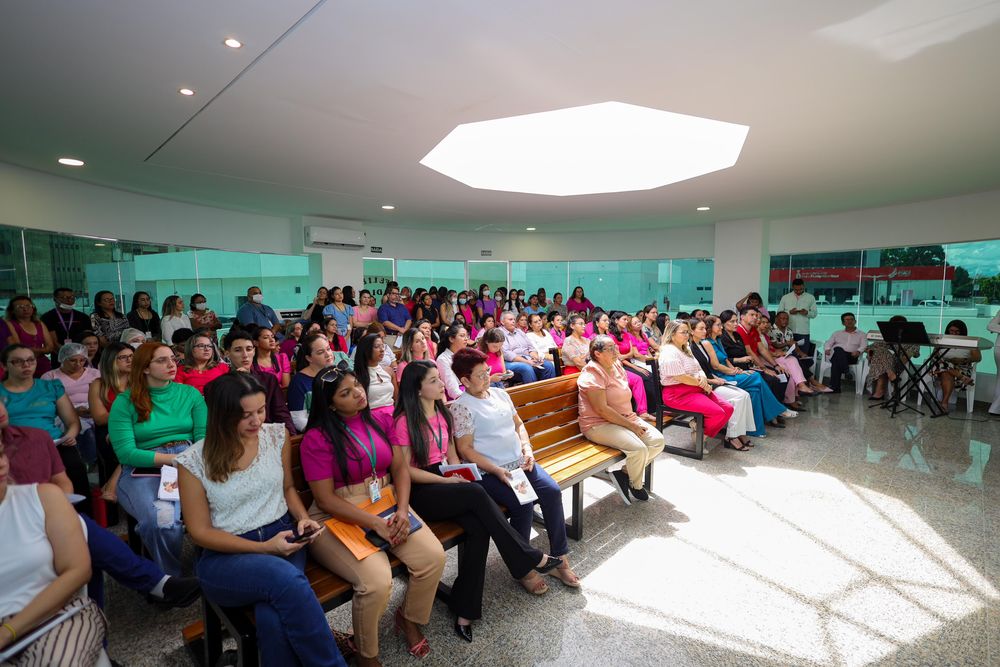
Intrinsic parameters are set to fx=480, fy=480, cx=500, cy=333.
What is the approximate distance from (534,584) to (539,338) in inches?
178

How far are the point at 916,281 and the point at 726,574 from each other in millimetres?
9086

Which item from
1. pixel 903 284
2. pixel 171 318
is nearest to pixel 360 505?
pixel 171 318

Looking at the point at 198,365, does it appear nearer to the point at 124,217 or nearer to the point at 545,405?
the point at 545,405

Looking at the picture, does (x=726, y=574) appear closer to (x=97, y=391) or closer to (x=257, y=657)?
(x=257, y=657)

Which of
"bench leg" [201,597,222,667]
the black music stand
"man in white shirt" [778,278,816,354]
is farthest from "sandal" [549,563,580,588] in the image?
"man in white shirt" [778,278,816,354]

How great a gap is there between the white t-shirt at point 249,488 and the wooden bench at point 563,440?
1.57 metres

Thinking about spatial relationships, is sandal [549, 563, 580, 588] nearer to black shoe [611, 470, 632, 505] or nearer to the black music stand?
black shoe [611, 470, 632, 505]

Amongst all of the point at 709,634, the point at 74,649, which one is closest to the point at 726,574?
the point at 709,634

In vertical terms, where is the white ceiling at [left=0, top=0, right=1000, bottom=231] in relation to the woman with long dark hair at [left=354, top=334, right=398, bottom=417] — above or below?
above

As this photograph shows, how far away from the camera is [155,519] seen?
238 centimetres

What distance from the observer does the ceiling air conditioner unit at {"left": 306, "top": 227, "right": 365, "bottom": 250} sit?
9.43 metres

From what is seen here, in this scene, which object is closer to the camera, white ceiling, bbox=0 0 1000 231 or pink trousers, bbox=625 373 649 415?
white ceiling, bbox=0 0 1000 231

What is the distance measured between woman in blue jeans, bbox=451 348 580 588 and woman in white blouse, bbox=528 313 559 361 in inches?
148

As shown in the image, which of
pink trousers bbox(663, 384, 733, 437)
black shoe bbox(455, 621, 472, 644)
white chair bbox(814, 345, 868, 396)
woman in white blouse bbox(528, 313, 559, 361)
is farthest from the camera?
white chair bbox(814, 345, 868, 396)
